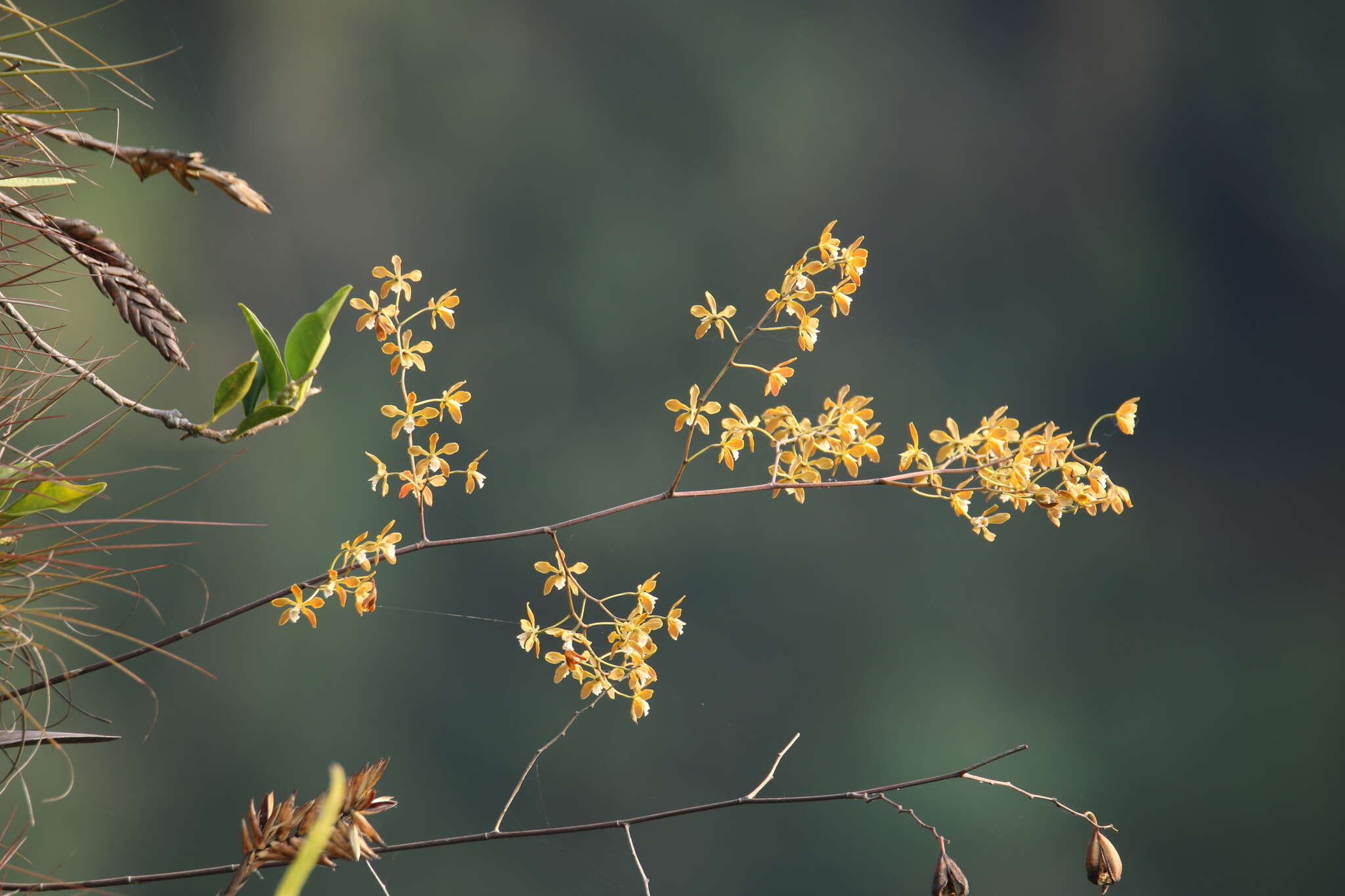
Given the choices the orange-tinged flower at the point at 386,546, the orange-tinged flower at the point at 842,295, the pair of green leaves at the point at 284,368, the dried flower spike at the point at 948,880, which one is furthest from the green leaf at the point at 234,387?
the dried flower spike at the point at 948,880

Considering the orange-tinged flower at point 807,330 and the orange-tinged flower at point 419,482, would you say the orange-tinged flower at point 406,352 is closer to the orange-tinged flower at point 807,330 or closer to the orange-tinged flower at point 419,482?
the orange-tinged flower at point 419,482

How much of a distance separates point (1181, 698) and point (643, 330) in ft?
3.07

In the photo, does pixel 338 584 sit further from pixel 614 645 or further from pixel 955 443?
pixel 955 443

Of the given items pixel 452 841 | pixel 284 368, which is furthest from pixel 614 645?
pixel 284 368

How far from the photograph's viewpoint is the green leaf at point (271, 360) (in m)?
0.47

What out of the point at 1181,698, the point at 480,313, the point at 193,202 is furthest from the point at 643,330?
the point at 1181,698

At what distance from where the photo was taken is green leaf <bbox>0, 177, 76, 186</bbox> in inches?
17.3

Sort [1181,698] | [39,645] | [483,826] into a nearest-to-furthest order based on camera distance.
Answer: [39,645], [483,826], [1181,698]

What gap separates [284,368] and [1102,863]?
0.54 meters

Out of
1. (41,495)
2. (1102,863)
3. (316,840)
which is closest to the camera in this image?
(316,840)

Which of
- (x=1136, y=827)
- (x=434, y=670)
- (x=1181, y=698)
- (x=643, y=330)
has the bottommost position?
(x=1136, y=827)

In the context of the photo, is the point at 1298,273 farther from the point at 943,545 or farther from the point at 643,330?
the point at 643,330

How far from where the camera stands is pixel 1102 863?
0.52 meters

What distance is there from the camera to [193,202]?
1207mm
